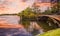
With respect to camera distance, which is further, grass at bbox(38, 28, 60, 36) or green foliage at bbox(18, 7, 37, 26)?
green foliage at bbox(18, 7, 37, 26)

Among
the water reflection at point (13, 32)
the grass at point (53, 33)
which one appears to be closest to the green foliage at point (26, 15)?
the water reflection at point (13, 32)

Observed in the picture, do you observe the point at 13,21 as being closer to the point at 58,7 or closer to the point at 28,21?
the point at 28,21

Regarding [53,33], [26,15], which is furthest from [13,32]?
[53,33]

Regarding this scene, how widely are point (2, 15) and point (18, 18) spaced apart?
18 centimetres

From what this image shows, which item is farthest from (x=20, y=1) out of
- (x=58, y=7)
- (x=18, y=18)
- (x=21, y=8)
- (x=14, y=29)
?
(x=58, y=7)

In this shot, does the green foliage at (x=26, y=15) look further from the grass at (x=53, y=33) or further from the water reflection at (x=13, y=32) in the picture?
the grass at (x=53, y=33)

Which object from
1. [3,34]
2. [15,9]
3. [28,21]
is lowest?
[3,34]

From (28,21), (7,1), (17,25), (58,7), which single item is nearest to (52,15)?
(58,7)

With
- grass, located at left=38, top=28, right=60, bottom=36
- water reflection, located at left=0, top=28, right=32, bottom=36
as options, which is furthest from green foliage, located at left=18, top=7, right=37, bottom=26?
grass, located at left=38, top=28, right=60, bottom=36

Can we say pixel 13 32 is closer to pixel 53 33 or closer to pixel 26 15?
pixel 26 15

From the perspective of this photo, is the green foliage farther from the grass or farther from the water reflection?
the grass

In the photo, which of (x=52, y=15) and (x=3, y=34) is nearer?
(x=3, y=34)

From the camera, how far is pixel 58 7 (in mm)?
1911

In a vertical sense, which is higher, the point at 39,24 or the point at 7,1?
the point at 7,1
